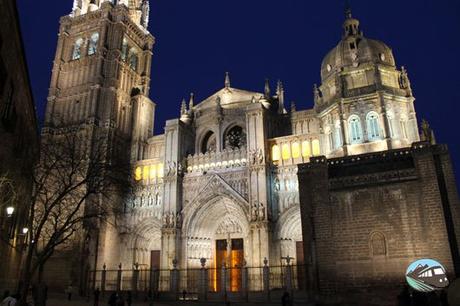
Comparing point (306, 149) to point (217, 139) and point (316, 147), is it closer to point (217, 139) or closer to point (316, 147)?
point (316, 147)

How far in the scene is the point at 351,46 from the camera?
33.6 metres

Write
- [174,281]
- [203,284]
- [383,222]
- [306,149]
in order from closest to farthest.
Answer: [383,222] → [203,284] → [174,281] → [306,149]

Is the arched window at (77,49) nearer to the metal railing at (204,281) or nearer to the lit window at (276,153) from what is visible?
the metal railing at (204,281)

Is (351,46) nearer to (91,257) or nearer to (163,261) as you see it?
(163,261)

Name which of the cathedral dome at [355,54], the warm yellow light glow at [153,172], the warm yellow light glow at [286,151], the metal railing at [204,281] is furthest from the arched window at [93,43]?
the cathedral dome at [355,54]

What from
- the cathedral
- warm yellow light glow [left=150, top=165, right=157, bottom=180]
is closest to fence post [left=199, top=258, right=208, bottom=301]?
the cathedral

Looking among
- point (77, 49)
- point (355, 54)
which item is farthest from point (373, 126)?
point (77, 49)

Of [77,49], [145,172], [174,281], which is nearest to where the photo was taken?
[174,281]

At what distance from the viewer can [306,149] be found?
33188mm

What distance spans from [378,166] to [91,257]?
26.7m

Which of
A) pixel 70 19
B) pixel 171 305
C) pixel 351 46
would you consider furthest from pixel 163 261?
pixel 70 19

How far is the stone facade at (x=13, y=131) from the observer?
1377cm

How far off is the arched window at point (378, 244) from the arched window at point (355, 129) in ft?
47.7

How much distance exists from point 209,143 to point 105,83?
12890mm
